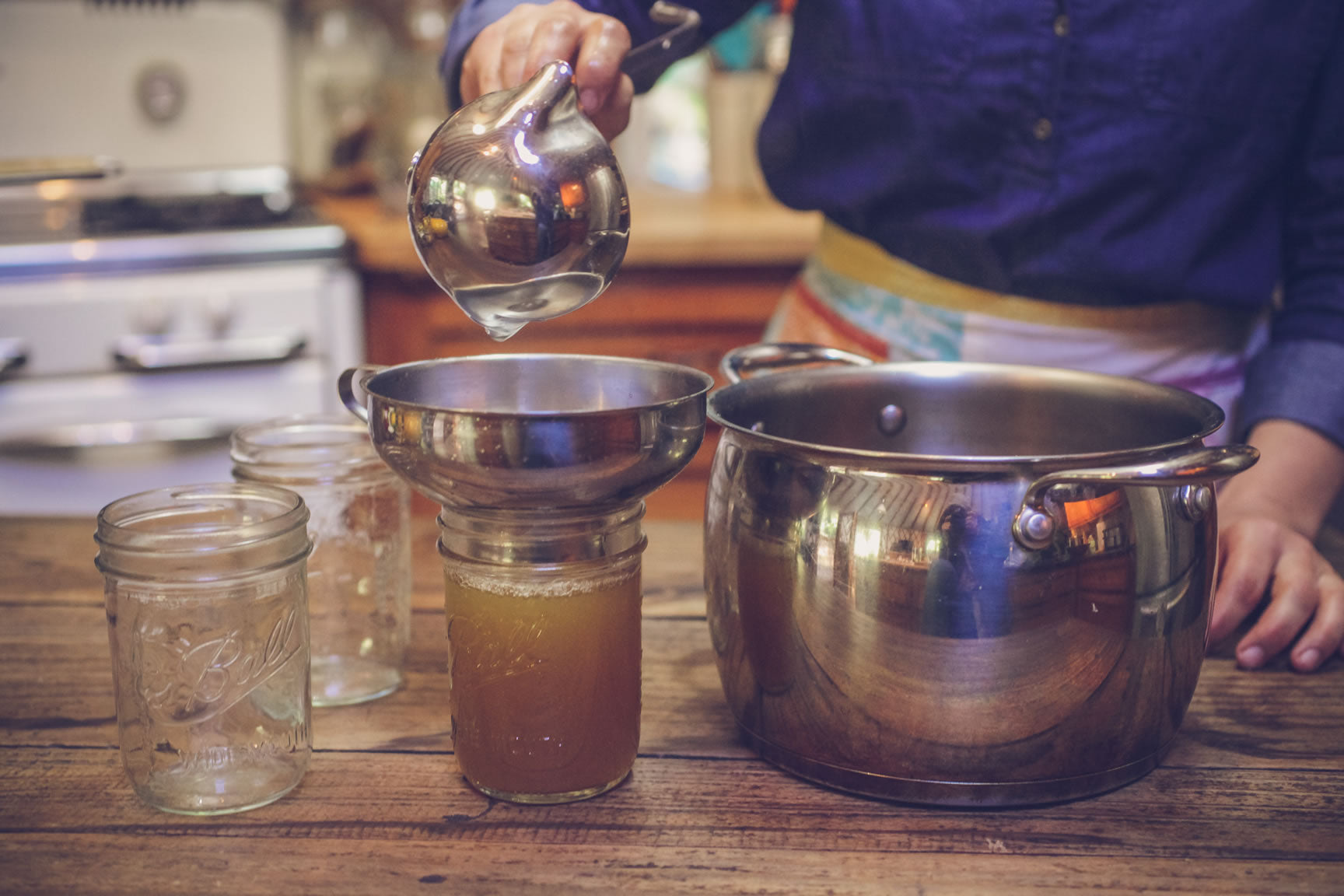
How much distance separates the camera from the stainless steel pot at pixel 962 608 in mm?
516

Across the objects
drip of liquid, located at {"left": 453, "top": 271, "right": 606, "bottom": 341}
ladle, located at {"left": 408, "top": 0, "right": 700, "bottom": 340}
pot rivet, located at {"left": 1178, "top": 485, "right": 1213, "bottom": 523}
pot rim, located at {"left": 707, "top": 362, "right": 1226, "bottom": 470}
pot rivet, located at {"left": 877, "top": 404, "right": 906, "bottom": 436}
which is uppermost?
ladle, located at {"left": 408, "top": 0, "right": 700, "bottom": 340}

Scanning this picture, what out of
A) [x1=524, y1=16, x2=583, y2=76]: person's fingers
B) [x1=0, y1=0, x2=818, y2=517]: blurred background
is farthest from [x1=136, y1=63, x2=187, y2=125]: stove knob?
[x1=524, y1=16, x2=583, y2=76]: person's fingers

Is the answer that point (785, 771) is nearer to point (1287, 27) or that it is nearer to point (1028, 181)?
point (1028, 181)

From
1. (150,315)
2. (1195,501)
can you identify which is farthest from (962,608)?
(150,315)

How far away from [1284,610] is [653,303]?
4.05 feet

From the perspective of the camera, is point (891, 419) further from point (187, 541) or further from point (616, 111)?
point (187, 541)

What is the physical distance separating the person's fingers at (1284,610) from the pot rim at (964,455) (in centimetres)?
14

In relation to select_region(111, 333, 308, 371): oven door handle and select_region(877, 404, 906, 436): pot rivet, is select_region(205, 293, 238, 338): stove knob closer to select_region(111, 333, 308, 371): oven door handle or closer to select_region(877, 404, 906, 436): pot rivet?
select_region(111, 333, 308, 371): oven door handle

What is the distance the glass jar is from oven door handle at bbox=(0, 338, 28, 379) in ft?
4.49

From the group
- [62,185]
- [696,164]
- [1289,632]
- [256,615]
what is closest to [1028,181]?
[1289,632]

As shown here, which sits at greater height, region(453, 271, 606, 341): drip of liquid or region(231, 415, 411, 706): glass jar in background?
region(453, 271, 606, 341): drip of liquid

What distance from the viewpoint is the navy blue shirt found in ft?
3.11

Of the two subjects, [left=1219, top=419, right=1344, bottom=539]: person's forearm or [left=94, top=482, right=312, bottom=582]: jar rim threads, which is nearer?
[left=94, top=482, right=312, bottom=582]: jar rim threads

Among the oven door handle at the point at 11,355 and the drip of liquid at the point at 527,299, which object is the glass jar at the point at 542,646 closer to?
the drip of liquid at the point at 527,299
